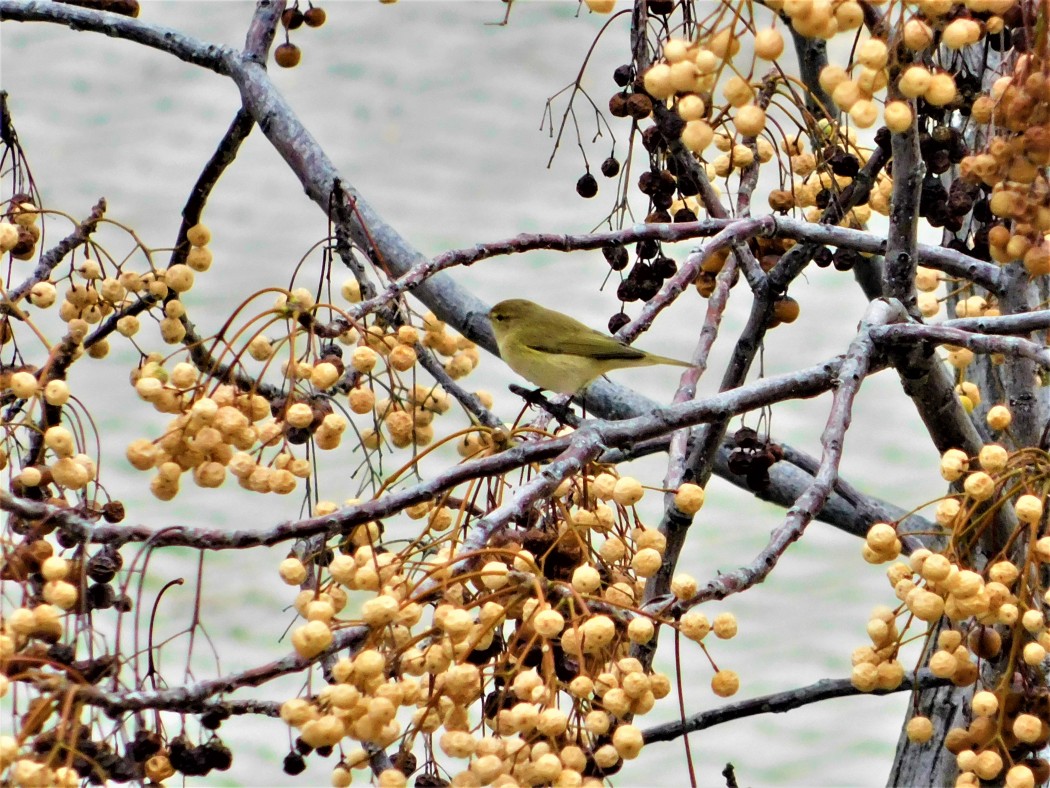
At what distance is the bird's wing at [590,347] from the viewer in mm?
2090

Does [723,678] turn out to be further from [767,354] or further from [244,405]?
[767,354]

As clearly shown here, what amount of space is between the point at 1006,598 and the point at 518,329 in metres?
1.31

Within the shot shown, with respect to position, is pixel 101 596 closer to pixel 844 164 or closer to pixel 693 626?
pixel 693 626

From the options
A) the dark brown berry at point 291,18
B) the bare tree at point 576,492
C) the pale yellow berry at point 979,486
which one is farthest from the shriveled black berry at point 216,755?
the dark brown berry at point 291,18

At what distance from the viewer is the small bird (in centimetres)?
216

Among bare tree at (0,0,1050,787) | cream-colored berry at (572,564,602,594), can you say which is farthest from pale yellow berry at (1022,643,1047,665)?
cream-colored berry at (572,564,602,594)

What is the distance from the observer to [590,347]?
7.14 feet

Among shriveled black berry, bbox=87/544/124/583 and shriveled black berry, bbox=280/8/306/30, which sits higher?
shriveled black berry, bbox=280/8/306/30

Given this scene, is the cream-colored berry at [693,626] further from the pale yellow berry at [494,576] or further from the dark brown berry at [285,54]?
the dark brown berry at [285,54]

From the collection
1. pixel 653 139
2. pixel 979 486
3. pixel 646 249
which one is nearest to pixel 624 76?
pixel 653 139

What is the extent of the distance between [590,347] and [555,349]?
12 cm

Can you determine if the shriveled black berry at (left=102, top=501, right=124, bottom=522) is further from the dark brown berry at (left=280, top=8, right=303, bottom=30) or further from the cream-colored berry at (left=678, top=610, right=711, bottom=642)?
the dark brown berry at (left=280, top=8, right=303, bottom=30)

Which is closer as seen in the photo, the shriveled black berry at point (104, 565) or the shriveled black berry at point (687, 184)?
the shriveled black berry at point (104, 565)

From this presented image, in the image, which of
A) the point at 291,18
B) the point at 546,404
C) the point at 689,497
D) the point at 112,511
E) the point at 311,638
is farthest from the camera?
the point at 291,18
